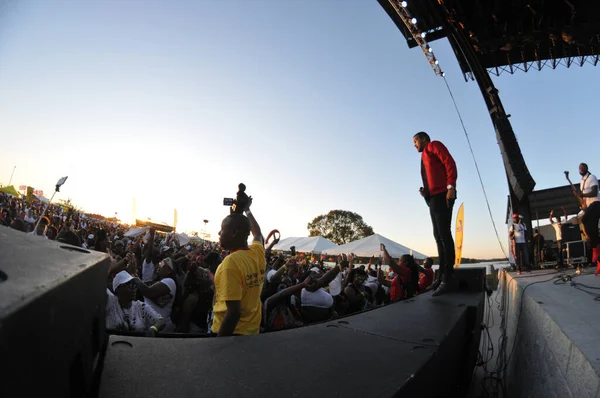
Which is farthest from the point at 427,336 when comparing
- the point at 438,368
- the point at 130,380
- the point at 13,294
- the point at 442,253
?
the point at 442,253

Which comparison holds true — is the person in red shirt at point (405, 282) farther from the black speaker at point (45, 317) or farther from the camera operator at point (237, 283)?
the black speaker at point (45, 317)

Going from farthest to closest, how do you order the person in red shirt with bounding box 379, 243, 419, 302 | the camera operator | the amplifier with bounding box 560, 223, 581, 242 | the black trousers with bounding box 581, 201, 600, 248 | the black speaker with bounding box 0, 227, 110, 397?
the amplifier with bounding box 560, 223, 581, 242, the black trousers with bounding box 581, 201, 600, 248, the person in red shirt with bounding box 379, 243, 419, 302, the camera operator, the black speaker with bounding box 0, 227, 110, 397

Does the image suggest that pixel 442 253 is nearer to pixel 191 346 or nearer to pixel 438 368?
pixel 438 368

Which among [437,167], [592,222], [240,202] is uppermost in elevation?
[437,167]

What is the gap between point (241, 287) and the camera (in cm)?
219

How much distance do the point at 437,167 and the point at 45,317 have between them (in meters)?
3.83

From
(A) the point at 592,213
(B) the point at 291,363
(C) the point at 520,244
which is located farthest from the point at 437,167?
(C) the point at 520,244

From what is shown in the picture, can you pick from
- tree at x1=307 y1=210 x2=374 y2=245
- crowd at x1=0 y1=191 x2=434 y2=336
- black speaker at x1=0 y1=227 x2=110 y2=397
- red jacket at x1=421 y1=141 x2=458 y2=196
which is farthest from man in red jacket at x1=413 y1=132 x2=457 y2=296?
tree at x1=307 y1=210 x2=374 y2=245

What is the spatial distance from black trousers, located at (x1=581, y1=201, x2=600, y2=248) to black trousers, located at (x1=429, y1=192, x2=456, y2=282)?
16.7 feet

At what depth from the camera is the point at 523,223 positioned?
11.1 meters

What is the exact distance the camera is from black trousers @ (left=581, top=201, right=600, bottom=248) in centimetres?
661

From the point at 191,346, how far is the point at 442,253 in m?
3.29

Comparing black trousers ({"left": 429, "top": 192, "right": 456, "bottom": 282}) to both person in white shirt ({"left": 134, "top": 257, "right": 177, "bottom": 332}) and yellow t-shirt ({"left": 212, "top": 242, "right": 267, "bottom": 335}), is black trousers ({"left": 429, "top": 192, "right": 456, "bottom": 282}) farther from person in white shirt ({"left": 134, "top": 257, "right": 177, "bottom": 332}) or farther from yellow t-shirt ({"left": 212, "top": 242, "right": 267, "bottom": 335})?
person in white shirt ({"left": 134, "top": 257, "right": 177, "bottom": 332})

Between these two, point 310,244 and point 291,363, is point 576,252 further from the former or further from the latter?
point 310,244
